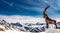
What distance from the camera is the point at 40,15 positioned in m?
3.50

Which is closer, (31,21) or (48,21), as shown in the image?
(48,21)

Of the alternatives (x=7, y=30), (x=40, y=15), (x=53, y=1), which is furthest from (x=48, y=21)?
(x=7, y=30)

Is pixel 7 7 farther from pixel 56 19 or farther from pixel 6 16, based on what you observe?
pixel 56 19

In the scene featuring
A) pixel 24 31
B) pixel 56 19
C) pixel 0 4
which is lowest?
pixel 24 31

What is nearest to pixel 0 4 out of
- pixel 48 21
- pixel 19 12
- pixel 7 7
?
pixel 7 7

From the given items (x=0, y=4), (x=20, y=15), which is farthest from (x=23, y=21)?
(x=0, y=4)

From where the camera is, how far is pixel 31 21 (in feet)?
11.6

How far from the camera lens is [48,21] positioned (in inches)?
131

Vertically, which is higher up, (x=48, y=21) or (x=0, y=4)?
(x=0, y=4)

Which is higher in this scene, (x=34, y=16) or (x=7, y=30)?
(x=34, y=16)

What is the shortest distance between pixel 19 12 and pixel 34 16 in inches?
12.4

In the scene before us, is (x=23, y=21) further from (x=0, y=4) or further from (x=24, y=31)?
(x=0, y=4)

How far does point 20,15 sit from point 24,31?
0.33 m

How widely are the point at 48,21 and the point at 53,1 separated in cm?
50
